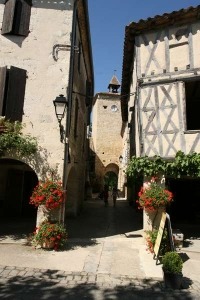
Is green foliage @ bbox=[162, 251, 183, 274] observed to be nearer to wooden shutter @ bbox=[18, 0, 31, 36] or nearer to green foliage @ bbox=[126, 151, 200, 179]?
green foliage @ bbox=[126, 151, 200, 179]

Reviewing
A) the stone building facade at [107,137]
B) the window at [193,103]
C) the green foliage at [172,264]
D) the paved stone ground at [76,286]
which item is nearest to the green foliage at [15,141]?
the paved stone ground at [76,286]

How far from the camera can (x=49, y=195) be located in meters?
7.38

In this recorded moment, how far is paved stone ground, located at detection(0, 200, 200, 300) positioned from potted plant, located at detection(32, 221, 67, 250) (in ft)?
0.72

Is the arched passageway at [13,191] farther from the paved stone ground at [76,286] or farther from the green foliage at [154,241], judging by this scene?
the paved stone ground at [76,286]

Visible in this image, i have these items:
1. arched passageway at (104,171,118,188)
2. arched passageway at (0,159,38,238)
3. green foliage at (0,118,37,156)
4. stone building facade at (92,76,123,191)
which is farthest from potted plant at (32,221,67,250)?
arched passageway at (104,171,118,188)

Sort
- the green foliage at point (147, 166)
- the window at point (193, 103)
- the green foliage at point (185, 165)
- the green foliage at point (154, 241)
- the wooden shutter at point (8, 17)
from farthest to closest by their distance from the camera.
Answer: the window at point (193, 103), the wooden shutter at point (8, 17), the green foliage at point (147, 166), the green foliage at point (185, 165), the green foliage at point (154, 241)

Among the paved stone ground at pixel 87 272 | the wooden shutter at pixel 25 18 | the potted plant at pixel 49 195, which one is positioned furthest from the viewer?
the wooden shutter at pixel 25 18

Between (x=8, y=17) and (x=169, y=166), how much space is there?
6624 millimetres

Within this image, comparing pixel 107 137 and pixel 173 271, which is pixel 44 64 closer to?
pixel 173 271

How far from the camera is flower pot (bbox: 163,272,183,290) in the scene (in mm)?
5035

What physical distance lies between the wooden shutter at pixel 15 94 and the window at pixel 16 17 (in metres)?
1.30

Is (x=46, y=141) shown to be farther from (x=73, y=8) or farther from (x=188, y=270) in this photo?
(x=188, y=270)

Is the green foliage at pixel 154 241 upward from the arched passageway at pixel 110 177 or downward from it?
downward

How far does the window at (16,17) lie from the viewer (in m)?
8.55
